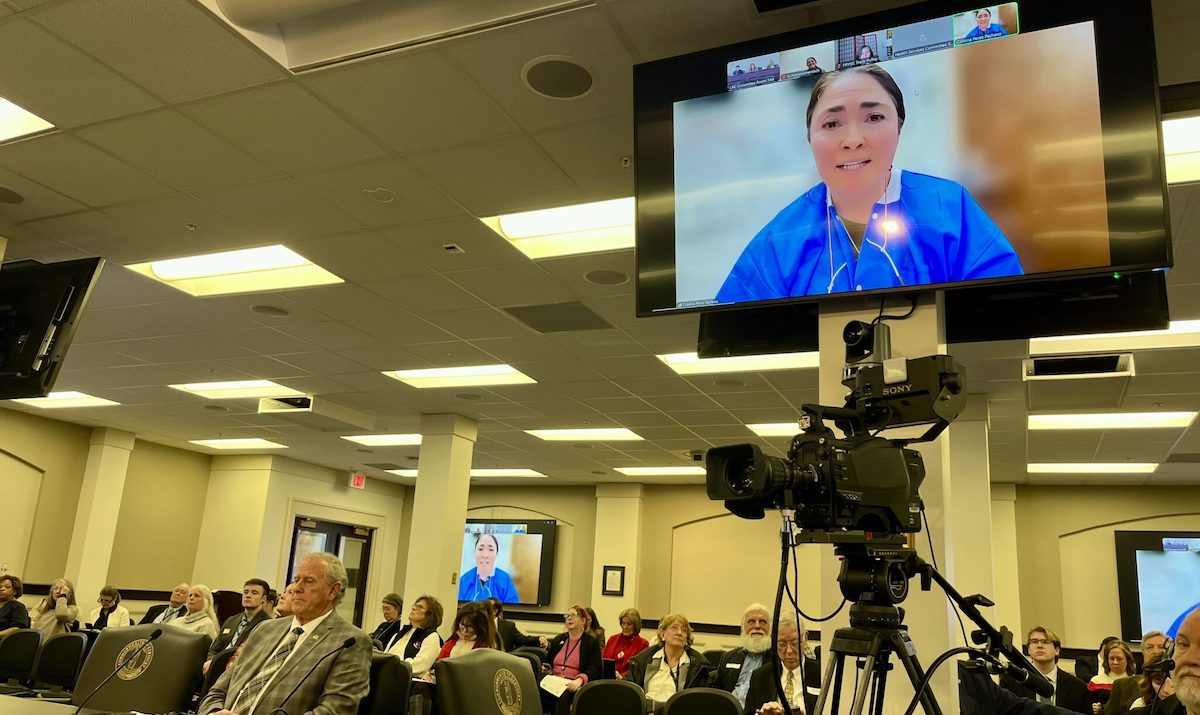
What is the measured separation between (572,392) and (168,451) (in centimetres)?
812

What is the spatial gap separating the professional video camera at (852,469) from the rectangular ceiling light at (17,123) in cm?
395

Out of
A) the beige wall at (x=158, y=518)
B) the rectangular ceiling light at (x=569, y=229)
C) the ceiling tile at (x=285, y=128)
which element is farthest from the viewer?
the beige wall at (x=158, y=518)

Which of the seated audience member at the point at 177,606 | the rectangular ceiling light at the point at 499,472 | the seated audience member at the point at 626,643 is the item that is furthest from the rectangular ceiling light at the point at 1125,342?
the rectangular ceiling light at the point at 499,472

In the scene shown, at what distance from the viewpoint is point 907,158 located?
2.51 meters

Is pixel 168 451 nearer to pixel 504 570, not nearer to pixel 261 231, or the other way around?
pixel 504 570

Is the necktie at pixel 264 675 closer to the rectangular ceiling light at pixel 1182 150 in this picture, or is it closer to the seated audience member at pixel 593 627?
the rectangular ceiling light at pixel 1182 150

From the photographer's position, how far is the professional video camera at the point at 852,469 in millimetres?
1813

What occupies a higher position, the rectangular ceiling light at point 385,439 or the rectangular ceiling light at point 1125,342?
the rectangular ceiling light at point 1125,342

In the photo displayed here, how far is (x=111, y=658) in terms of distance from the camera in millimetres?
3607

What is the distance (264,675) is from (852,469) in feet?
8.33

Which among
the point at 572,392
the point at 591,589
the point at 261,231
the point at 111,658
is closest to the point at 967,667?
the point at 111,658

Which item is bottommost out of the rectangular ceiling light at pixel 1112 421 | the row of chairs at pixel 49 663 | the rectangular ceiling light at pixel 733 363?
the row of chairs at pixel 49 663

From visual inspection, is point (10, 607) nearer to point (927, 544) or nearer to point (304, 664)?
point (304, 664)

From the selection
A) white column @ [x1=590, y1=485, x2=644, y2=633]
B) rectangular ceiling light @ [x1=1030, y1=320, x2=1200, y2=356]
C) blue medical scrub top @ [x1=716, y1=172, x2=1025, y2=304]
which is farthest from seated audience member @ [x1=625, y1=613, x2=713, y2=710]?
white column @ [x1=590, y1=485, x2=644, y2=633]
